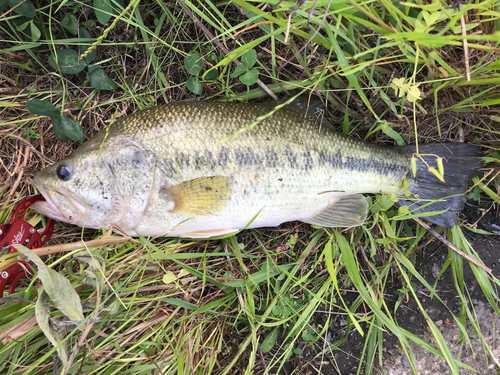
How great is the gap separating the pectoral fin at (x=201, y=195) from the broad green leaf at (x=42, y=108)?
98 centimetres

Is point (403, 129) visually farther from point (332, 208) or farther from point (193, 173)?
point (193, 173)

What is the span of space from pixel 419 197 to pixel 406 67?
96 cm

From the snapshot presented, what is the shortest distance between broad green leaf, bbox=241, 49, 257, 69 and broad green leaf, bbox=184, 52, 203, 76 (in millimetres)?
319

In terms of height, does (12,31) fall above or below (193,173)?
above

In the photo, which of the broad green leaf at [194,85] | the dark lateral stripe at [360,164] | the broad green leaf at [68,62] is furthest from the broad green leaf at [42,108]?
the dark lateral stripe at [360,164]

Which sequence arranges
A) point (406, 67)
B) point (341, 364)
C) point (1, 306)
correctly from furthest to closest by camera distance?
point (341, 364)
point (406, 67)
point (1, 306)

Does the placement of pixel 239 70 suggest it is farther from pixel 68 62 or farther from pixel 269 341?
pixel 269 341

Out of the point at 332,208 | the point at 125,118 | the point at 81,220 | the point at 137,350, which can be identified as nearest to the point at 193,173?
the point at 125,118

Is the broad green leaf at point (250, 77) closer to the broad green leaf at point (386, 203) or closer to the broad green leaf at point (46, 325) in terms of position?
the broad green leaf at point (386, 203)

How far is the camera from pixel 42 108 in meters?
2.12

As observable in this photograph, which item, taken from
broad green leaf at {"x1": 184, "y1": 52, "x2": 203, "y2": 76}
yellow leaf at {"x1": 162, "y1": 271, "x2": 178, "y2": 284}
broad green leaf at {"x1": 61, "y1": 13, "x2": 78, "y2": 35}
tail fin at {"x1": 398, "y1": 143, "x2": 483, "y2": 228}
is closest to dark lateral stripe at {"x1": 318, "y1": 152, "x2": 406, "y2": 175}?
tail fin at {"x1": 398, "y1": 143, "x2": 483, "y2": 228}

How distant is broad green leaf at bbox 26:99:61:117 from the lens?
2090 mm

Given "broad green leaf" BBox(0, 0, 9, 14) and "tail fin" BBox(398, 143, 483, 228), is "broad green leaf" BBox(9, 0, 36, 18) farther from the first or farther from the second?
"tail fin" BBox(398, 143, 483, 228)

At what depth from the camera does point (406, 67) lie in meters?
2.16
